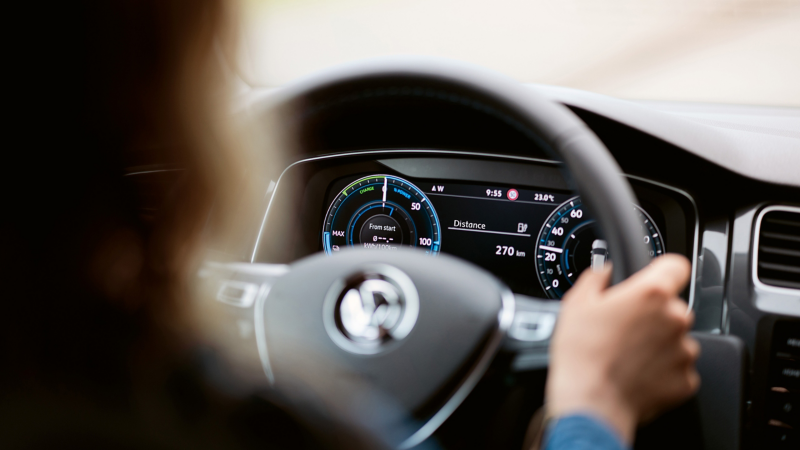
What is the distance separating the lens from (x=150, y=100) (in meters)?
0.61

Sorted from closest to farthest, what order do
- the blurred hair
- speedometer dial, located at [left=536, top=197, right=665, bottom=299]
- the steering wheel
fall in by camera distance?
the blurred hair < the steering wheel < speedometer dial, located at [left=536, top=197, right=665, bottom=299]

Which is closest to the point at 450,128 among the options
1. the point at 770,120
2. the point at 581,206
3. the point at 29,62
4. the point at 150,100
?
the point at 581,206

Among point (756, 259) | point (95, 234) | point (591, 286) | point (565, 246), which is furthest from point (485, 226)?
point (95, 234)

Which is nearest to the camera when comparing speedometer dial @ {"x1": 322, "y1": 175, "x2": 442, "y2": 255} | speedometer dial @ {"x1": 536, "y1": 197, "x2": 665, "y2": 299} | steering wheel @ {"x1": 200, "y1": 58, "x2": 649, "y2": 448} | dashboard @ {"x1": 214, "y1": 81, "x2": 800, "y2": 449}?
steering wheel @ {"x1": 200, "y1": 58, "x2": 649, "y2": 448}

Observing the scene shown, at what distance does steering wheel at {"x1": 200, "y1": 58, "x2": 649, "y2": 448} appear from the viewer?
740 millimetres

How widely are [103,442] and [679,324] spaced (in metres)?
0.55

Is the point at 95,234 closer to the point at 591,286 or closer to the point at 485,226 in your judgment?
the point at 591,286

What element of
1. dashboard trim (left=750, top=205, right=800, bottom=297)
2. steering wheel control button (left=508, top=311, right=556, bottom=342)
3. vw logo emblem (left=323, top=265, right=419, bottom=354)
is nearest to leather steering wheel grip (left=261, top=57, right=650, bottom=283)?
steering wheel control button (left=508, top=311, right=556, bottom=342)

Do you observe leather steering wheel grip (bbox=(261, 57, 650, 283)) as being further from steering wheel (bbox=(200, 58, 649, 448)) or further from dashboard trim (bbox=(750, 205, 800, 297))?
dashboard trim (bbox=(750, 205, 800, 297))

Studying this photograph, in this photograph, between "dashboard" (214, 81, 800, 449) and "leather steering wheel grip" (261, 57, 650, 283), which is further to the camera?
"dashboard" (214, 81, 800, 449)

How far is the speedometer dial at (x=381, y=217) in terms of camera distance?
1507 mm

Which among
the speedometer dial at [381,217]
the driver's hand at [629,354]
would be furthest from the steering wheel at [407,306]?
the speedometer dial at [381,217]

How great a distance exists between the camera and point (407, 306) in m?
0.84

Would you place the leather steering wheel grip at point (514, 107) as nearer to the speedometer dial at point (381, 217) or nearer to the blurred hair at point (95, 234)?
the blurred hair at point (95, 234)
